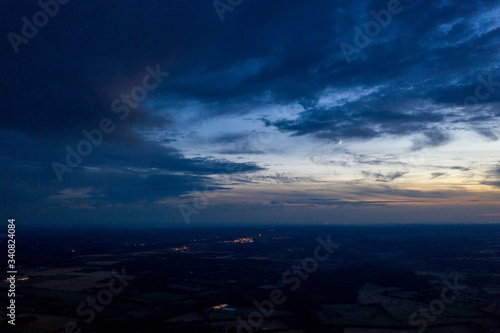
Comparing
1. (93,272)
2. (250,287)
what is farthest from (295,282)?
(93,272)

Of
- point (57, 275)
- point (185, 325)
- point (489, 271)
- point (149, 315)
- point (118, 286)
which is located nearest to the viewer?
point (185, 325)

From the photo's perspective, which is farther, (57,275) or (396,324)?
(57,275)

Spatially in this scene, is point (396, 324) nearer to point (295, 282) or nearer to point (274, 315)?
Result: point (274, 315)

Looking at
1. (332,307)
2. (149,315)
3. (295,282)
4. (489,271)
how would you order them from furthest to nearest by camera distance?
(489,271) < (295,282) < (332,307) < (149,315)

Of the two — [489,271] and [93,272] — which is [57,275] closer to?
[93,272]

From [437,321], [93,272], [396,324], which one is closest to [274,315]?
[396,324]

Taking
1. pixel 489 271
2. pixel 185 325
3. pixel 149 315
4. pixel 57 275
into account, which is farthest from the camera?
pixel 489 271

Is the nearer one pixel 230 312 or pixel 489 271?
pixel 230 312

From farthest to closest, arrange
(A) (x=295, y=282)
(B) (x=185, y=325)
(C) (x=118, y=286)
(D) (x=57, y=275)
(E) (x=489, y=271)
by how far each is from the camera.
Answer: (E) (x=489, y=271) → (D) (x=57, y=275) → (A) (x=295, y=282) → (C) (x=118, y=286) → (B) (x=185, y=325)
